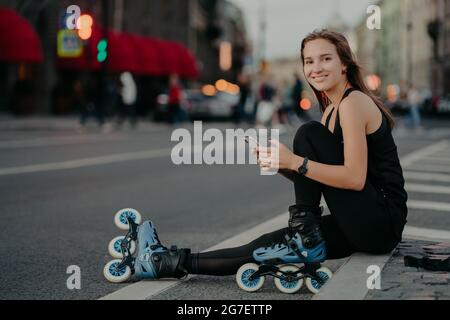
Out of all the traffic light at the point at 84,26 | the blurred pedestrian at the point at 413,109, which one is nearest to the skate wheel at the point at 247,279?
the traffic light at the point at 84,26

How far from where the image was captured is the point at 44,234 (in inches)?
279

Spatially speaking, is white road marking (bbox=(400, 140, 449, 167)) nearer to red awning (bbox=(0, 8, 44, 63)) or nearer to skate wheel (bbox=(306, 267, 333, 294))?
skate wheel (bbox=(306, 267, 333, 294))

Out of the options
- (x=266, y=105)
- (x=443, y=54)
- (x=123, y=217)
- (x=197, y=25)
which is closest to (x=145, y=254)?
(x=123, y=217)

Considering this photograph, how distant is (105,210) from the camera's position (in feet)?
28.5

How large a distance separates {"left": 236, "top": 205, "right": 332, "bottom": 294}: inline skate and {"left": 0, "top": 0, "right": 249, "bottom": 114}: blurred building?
24.0 meters

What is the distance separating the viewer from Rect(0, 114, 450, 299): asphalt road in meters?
5.09

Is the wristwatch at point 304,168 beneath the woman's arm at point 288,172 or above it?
above

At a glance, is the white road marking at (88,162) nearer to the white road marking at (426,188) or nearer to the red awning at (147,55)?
the white road marking at (426,188)

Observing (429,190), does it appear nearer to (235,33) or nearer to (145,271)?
(145,271)

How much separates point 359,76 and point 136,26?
4293cm

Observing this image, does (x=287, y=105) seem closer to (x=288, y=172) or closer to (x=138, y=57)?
(x=138, y=57)

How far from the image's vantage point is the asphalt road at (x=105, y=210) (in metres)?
5.09

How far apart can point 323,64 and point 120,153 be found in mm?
12571

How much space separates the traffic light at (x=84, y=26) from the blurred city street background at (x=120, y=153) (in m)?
0.09
